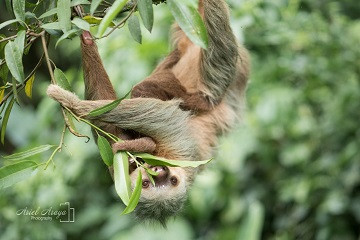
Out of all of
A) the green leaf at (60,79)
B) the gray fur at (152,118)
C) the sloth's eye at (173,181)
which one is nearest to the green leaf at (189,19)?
the green leaf at (60,79)

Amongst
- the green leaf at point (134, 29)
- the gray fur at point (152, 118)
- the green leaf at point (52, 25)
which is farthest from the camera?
the gray fur at point (152, 118)

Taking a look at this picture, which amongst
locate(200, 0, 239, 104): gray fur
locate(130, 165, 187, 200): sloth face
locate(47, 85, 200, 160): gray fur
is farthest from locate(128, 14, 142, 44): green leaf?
locate(130, 165, 187, 200): sloth face

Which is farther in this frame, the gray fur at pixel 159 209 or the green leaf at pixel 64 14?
the gray fur at pixel 159 209

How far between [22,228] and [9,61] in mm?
3363

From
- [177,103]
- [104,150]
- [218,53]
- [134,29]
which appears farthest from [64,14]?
[218,53]

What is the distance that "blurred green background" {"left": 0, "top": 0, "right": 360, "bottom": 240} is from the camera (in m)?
6.13

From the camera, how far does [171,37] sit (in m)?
5.32

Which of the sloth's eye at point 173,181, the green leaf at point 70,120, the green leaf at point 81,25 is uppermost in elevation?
the green leaf at point 81,25

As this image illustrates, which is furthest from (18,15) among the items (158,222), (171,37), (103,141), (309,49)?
(309,49)

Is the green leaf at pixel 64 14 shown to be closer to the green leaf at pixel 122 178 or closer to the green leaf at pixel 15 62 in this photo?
the green leaf at pixel 15 62

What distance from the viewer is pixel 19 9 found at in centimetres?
294

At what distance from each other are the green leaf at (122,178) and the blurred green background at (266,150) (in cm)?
310

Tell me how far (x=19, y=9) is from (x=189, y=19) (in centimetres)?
89

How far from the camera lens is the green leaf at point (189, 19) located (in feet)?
8.21
